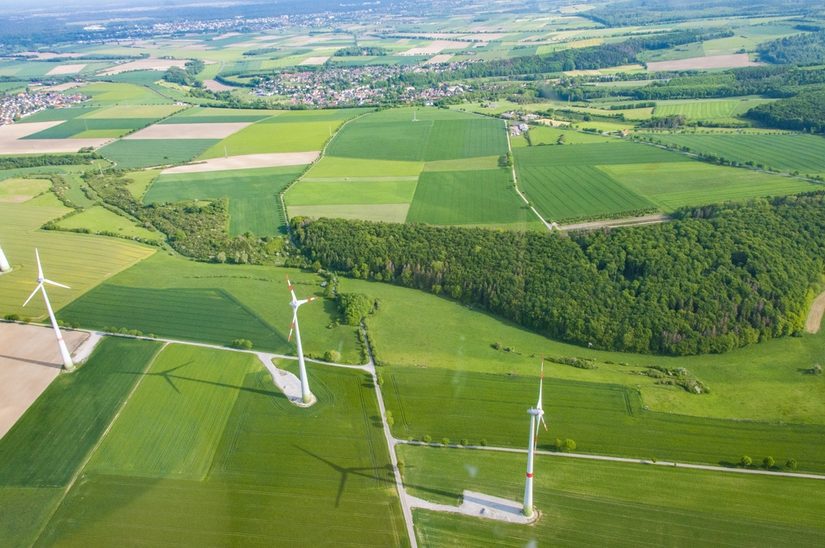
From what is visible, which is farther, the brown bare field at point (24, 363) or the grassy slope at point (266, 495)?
the brown bare field at point (24, 363)

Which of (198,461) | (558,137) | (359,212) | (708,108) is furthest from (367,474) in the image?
(708,108)

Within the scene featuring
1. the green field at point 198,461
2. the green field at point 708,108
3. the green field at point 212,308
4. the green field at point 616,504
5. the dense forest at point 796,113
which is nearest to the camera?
the green field at point 616,504

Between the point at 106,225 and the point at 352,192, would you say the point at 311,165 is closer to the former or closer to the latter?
the point at 352,192

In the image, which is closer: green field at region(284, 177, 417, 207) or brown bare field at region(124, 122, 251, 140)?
green field at region(284, 177, 417, 207)

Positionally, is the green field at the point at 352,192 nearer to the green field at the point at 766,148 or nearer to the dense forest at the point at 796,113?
the green field at the point at 766,148

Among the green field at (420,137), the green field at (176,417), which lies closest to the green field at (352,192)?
the green field at (420,137)

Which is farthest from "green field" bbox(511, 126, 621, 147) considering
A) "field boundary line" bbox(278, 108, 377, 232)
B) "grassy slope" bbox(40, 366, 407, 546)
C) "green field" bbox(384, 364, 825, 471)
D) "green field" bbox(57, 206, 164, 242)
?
"grassy slope" bbox(40, 366, 407, 546)

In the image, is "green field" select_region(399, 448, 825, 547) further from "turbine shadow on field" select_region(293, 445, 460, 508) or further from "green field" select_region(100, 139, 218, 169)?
"green field" select_region(100, 139, 218, 169)

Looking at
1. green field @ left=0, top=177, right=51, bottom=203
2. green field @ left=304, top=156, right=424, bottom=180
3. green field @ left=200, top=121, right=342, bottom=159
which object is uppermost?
green field @ left=200, top=121, right=342, bottom=159
